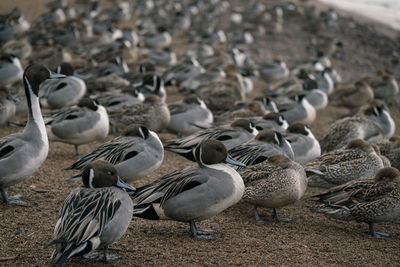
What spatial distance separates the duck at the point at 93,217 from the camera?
132 inches

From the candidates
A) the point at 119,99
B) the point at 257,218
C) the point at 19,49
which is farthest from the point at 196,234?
the point at 19,49

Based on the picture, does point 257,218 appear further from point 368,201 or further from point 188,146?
point 188,146

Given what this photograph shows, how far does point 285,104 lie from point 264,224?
175 inches

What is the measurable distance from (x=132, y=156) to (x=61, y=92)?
140 inches

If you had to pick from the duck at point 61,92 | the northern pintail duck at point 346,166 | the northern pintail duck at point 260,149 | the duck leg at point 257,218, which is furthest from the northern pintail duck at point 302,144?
the duck at point 61,92

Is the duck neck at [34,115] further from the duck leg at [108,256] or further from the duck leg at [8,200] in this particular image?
the duck leg at [108,256]

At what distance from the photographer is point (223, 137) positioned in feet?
20.8

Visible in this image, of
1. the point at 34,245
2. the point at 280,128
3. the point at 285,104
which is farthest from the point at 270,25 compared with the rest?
the point at 34,245

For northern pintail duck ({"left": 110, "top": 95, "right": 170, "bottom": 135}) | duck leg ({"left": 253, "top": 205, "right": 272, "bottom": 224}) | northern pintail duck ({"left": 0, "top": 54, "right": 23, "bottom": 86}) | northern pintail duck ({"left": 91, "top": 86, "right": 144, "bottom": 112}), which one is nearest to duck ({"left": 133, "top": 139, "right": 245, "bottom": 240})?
duck leg ({"left": 253, "top": 205, "right": 272, "bottom": 224})

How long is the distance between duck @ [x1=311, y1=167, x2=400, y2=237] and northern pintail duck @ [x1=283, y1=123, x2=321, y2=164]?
1474 mm

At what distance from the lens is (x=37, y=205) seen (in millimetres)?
4863

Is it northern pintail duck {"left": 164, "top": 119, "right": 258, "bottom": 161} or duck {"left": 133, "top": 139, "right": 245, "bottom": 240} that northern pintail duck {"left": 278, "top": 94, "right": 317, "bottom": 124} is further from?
duck {"left": 133, "top": 139, "right": 245, "bottom": 240}

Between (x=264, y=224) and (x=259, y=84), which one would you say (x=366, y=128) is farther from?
(x=259, y=84)

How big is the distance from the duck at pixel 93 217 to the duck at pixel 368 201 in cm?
202
